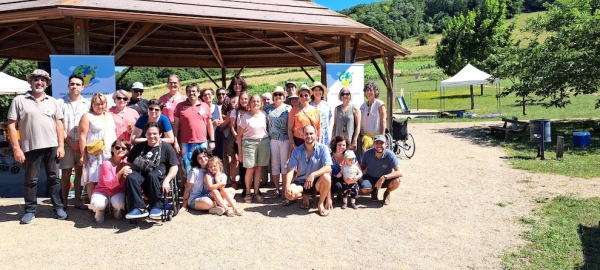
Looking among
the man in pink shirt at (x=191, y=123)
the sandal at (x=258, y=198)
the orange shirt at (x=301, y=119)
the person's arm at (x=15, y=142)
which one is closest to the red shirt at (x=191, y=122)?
the man in pink shirt at (x=191, y=123)

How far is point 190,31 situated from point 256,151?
260 inches

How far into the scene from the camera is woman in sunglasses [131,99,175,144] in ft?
17.7

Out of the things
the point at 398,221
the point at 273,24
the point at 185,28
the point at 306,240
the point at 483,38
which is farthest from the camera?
the point at 483,38

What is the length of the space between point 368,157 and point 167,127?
8.89 ft

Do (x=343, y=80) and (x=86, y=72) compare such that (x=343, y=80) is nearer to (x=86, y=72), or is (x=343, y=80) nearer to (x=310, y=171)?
(x=310, y=171)

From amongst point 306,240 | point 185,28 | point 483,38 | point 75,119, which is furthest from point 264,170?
point 483,38

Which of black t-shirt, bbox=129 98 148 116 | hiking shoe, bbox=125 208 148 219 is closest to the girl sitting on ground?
hiking shoe, bbox=125 208 148 219

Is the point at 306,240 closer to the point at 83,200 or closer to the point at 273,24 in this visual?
the point at 83,200

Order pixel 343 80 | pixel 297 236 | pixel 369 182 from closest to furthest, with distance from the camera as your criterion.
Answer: pixel 297 236 → pixel 369 182 → pixel 343 80

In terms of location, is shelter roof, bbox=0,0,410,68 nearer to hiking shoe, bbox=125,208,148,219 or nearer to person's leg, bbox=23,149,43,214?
person's leg, bbox=23,149,43,214

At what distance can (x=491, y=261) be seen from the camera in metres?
4.29

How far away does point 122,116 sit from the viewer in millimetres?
5773

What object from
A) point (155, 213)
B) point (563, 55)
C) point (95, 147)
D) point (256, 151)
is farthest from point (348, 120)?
point (563, 55)

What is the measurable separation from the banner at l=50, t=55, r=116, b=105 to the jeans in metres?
1.19
